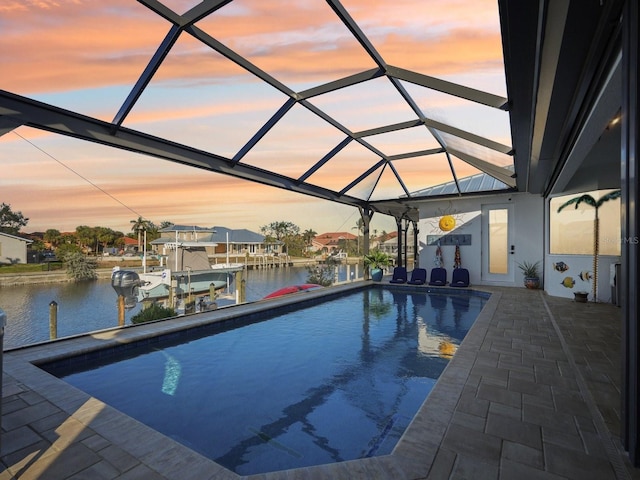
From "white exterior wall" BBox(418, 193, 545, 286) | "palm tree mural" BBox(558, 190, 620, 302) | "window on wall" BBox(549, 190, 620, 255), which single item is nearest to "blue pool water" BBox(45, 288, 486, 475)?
"palm tree mural" BBox(558, 190, 620, 302)

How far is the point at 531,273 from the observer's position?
1000 cm

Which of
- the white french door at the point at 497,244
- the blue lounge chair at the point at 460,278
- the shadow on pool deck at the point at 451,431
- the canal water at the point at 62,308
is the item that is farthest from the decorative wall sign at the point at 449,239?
the shadow on pool deck at the point at 451,431

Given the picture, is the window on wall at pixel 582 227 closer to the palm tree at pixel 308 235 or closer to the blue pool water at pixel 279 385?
the blue pool water at pixel 279 385

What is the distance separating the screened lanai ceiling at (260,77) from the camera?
3.26 meters

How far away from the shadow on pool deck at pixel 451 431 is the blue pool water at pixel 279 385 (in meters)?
0.51

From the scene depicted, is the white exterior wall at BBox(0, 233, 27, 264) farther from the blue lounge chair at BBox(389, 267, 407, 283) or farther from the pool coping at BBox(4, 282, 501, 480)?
the blue lounge chair at BBox(389, 267, 407, 283)

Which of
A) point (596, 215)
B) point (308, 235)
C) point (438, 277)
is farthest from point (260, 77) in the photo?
point (308, 235)

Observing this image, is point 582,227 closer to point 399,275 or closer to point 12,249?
point 399,275

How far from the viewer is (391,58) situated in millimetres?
4098

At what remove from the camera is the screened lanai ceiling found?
10.7 feet

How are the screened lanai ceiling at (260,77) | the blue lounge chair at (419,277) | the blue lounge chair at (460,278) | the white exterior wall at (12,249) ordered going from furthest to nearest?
the white exterior wall at (12,249)
the blue lounge chair at (419,277)
the blue lounge chair at (460,278)
the screened lanai ceiling at (260,77)

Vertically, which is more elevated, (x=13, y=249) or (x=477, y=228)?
(x=477, y=228)

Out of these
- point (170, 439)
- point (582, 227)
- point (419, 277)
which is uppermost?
point (582, 227)

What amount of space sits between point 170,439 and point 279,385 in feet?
5.78
